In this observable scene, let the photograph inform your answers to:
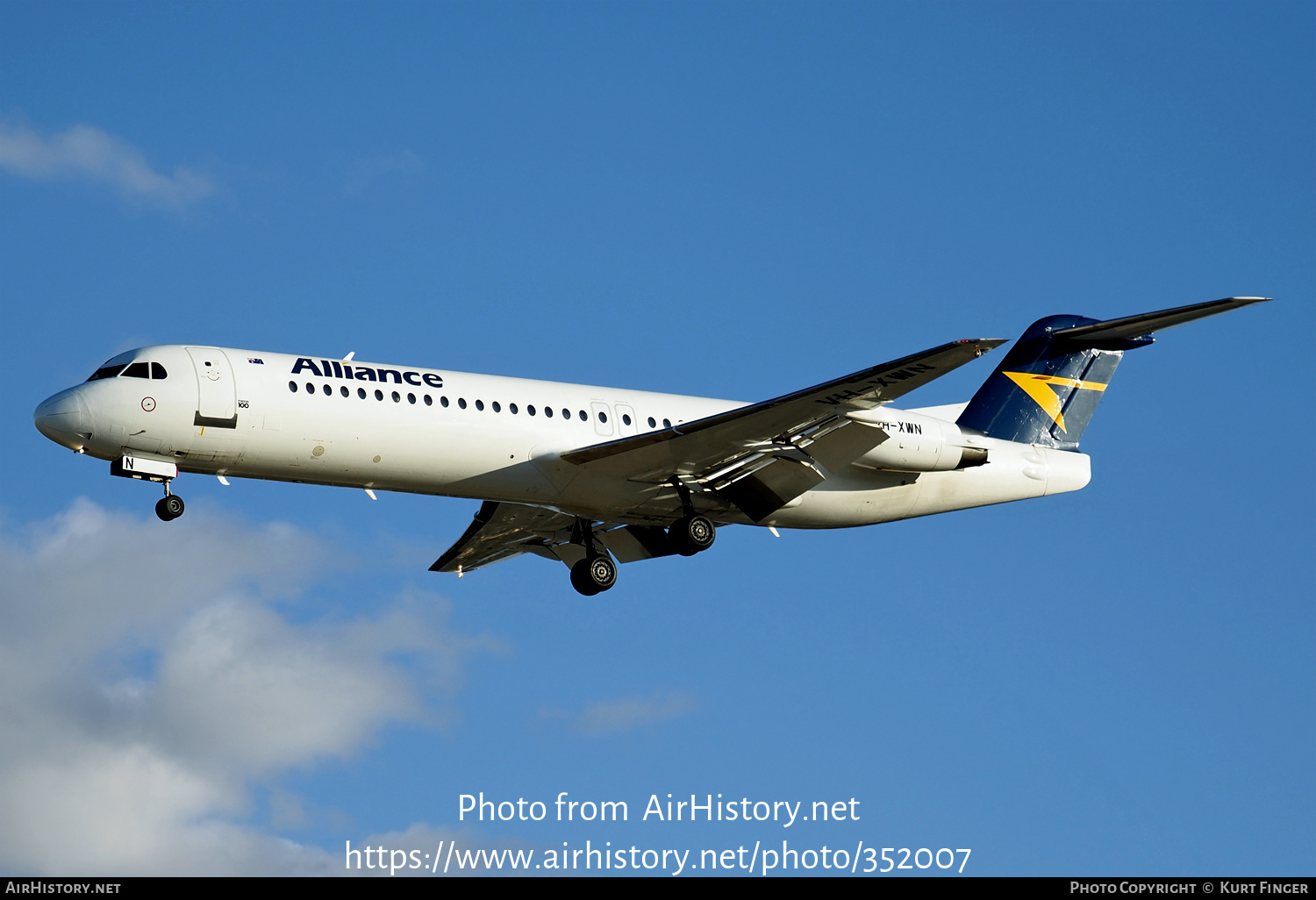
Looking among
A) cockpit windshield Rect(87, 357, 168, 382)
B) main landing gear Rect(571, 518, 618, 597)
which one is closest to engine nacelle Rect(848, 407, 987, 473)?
main landing gear Rect(571, 518, 618, 597)

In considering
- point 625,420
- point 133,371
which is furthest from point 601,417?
point 133,371

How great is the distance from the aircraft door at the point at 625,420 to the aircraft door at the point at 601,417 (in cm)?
18

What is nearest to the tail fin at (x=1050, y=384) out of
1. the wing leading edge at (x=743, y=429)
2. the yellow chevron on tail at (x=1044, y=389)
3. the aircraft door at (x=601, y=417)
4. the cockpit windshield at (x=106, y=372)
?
the yellow chevron on tail at (x=1044, y=389)

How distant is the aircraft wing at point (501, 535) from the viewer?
2942cm

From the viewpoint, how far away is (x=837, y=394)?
82.9ft

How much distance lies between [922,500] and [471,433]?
9118 millimetres

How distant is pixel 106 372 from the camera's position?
79.1 ft

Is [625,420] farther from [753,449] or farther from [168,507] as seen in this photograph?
[168,507]

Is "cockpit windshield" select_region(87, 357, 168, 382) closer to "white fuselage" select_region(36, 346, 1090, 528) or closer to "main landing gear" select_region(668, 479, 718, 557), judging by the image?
"white fuselage" select_region(36, 346, 1090, 528)
